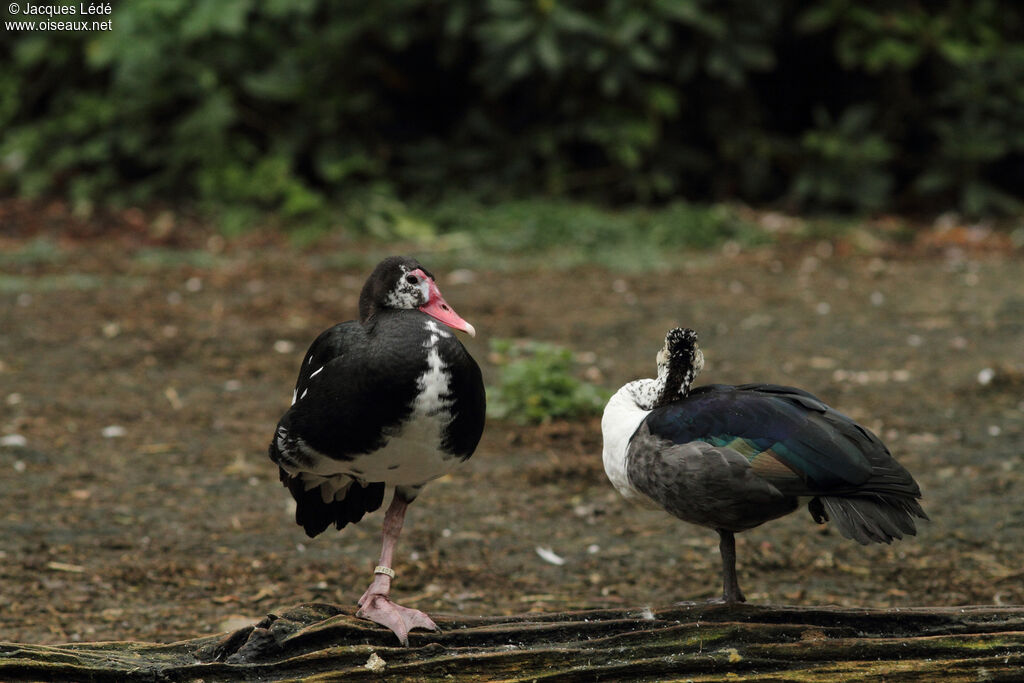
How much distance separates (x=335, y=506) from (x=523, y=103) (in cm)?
772

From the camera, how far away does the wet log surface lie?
3066mm

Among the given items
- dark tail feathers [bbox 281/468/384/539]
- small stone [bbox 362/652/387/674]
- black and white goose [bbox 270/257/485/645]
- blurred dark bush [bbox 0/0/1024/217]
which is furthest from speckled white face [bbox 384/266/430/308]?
blurred dark bush [bbox 0/0/1024/217]

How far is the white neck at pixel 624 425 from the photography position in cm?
360

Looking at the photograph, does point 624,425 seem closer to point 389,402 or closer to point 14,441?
point 389,402

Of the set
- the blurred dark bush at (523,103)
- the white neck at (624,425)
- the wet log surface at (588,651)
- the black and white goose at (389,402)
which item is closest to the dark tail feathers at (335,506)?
the black and white goose at (389,402)

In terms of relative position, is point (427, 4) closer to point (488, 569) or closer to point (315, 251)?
point (315, 251)

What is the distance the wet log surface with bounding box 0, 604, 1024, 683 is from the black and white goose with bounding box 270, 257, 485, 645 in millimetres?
190

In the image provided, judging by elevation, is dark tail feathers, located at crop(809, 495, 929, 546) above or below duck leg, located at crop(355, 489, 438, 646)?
above

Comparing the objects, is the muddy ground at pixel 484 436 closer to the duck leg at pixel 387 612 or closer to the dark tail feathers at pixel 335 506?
the dark tail feathers at pixel 335 506

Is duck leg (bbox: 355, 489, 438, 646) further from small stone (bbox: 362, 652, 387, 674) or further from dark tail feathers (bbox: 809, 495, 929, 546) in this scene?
dark tail feathers (bbox: 809, 495, 929, 546)

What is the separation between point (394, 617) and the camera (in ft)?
11.0

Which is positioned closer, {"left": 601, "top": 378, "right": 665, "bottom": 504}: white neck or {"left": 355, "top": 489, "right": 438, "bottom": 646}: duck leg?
{"left": 355, "top": 489, "right": 438, "bottom": 646}: duck leg

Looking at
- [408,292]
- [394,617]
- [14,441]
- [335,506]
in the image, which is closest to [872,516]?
[394,617]

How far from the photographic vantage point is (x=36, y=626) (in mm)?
4191
